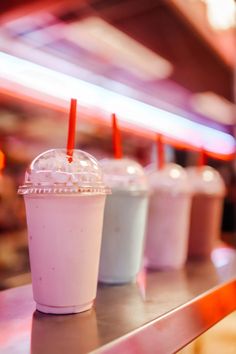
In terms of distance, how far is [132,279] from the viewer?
3.68 feet

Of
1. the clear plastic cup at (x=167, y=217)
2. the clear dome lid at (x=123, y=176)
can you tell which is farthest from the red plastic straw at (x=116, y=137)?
the clear plastic cup at (x=167, y=217)

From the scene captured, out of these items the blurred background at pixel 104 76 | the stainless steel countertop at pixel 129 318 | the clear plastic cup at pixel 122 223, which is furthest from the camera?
the blurred background at pixel 104 76

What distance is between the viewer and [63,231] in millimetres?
812

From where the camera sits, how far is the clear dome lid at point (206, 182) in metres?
1.48

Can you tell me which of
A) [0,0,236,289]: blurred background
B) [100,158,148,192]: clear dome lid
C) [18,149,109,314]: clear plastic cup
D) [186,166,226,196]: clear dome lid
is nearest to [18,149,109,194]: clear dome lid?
[18,149,109,314]: clear plastic cup

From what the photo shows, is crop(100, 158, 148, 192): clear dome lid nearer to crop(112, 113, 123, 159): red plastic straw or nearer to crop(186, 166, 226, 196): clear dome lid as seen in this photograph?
crop(112, 113, 123, 159): red plastic straw

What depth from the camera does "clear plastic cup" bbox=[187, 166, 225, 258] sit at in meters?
1.48

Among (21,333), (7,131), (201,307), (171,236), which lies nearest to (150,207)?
(171,236)

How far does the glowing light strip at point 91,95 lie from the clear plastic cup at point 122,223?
328 mm

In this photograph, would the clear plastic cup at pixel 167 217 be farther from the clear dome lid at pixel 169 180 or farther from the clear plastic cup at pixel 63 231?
the clear plastic cup at pixel 63 231

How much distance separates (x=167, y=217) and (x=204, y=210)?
0.24 metres

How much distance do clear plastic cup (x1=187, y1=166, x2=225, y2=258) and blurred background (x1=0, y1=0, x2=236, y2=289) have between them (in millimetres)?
132

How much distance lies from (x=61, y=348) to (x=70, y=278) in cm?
19

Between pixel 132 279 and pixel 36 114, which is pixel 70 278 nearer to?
pixel 132 279
